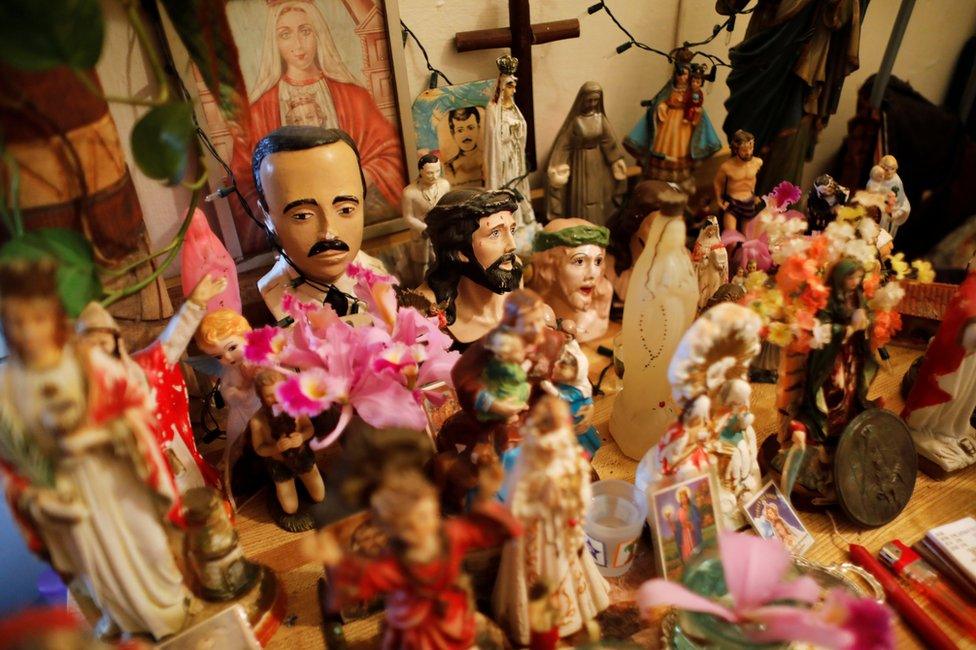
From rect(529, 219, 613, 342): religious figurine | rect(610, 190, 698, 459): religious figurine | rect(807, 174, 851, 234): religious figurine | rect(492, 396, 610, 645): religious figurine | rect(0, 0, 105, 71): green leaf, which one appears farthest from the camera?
rect(529, 219, 613, 342): religious figurine

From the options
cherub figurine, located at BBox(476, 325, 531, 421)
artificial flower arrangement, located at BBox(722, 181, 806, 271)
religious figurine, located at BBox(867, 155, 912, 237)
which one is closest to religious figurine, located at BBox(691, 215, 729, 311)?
artificial flower arrangement, located at BBox(722, 181, 806, 271)

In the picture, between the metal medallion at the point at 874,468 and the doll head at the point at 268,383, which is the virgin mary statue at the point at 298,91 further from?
the metal medallion at the point at 874,468

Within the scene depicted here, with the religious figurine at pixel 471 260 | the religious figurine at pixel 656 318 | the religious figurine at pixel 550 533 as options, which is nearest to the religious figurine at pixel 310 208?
the religious figurine at pixel 471 260

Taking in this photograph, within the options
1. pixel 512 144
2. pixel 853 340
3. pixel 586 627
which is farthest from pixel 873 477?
pixel 512 144

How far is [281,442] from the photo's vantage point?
4.22 ft

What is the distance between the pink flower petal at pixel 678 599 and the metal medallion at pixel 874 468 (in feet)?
1.72

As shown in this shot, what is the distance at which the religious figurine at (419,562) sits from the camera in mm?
783

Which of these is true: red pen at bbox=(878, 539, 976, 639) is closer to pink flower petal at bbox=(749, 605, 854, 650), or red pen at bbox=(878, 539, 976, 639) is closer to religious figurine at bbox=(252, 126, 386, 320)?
pink flower petal at bbox=(749, 605, 854, 650)

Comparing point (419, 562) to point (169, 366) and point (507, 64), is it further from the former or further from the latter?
point (507, 64)

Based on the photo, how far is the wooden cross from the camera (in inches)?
80.8

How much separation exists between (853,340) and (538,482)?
0.78 metres

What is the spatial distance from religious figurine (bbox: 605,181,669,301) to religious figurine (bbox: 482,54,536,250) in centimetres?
28

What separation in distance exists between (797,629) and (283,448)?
0.93 metres

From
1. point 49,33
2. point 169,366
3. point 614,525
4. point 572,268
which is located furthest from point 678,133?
point 49,33
